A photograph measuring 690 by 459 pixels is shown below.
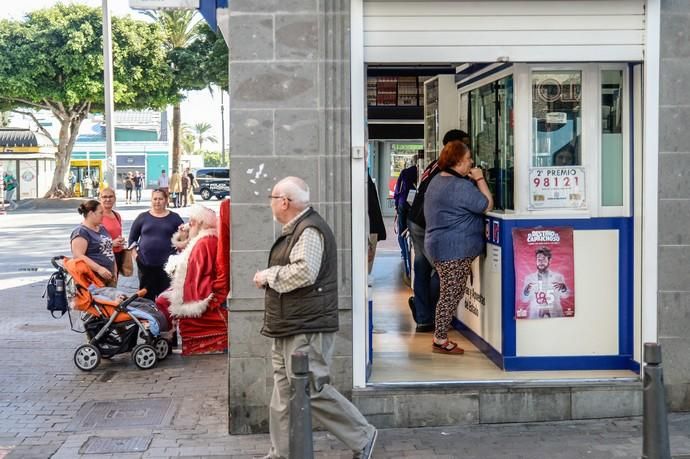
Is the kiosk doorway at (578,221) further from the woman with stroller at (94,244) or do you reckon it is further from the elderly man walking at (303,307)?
the woman with stroller at (94,244)

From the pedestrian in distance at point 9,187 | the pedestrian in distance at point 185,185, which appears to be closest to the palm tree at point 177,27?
the pedestrian in distance at point 185,185

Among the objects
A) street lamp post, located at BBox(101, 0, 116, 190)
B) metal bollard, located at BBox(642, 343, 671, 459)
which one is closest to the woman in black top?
metal bollard, located at BBox(642, 343, 671, 459)

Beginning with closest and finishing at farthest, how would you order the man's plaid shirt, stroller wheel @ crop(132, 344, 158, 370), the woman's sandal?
1. the man's plaid shirt
2. the woman's sandal
3. stroller wheel @ crop(132, 344, 158, 370)

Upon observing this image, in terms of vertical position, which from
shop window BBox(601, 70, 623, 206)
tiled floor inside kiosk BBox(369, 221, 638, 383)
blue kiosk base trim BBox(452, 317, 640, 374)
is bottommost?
tiled floor inside kiosk BBox(369, 221, 638, 383)

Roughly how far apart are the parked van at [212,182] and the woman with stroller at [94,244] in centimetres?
4434

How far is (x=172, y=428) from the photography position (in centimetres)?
698

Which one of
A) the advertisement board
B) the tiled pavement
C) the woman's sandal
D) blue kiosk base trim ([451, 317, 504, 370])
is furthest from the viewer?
the advertisement board

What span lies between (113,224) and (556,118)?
5.44 metres

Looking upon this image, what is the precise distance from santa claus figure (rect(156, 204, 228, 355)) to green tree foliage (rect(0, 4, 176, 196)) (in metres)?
33.5

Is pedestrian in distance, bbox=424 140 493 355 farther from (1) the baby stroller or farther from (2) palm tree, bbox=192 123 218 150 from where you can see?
(2) palm tree, bbox=192 123 218 150

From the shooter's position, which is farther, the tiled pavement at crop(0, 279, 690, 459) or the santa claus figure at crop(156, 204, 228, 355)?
the santa claus figure at crop(156, 204, 228, 355)

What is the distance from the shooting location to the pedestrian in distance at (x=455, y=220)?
25.5ft

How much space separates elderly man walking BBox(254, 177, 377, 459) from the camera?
5422mm

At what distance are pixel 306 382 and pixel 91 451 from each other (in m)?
2.42
